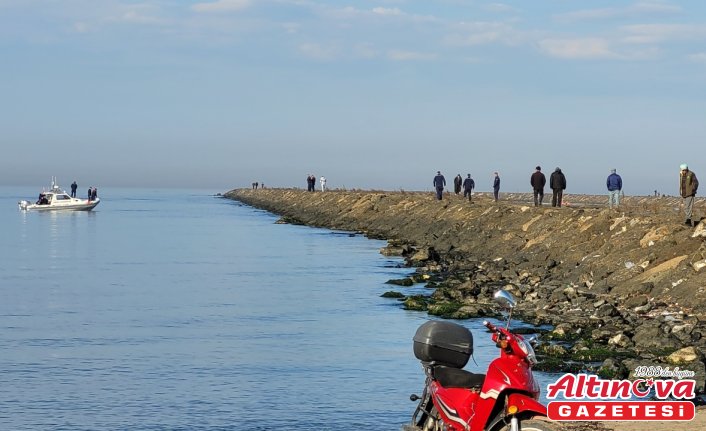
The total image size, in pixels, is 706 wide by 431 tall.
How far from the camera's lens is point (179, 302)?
3164cm

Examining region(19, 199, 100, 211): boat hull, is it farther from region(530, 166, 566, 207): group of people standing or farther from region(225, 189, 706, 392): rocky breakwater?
region(530, 166, 566, 207): group of people standing

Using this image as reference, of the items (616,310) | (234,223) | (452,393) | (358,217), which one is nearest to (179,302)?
(616,310)

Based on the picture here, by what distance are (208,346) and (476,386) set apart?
13013mm

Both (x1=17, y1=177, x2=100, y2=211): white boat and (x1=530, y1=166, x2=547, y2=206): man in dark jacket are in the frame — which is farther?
(x1=17, y1=177, x2=100, y2=211): white boat

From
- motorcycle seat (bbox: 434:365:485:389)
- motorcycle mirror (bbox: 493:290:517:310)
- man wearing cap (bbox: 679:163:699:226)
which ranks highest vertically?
man wearing cap (bbox: 679:163:699:226)

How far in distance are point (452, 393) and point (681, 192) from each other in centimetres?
2531

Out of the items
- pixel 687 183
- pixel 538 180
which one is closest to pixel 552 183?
pixel 538 180

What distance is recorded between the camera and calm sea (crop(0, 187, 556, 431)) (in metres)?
15.9

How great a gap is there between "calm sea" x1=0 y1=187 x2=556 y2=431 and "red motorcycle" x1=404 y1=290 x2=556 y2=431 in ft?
14.5

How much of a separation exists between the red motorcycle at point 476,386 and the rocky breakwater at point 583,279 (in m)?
6.84

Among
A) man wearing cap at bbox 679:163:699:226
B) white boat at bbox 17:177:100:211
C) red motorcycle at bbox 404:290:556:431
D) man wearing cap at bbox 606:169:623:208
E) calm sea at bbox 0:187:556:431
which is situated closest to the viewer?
red motorcycle at bbox 404:290:556:431

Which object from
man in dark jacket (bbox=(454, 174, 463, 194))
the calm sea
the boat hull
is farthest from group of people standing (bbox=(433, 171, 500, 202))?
the boat hull

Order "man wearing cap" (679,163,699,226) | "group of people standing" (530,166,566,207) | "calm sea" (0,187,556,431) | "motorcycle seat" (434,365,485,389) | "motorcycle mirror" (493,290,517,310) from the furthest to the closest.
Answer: "group of people standing" (530,166,566,207) < "man wearing cap" (679,163,699,226) < "calm sea" (0,187,556,431) < "motorcycle seat" (434,365,485,389) < "motorcycle mirror" (493,290,517,310)

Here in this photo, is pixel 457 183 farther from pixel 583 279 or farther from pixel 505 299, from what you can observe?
pixel 505 299
